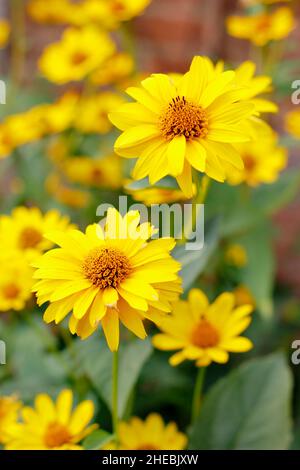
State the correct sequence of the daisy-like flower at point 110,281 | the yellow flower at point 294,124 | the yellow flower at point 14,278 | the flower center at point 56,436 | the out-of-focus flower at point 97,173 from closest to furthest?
the daisy-like flower at point 110,281 < the flower center at point 56,436 < the yellow flower at point 14,278 < the yellow flower at point 294,124 < the out-of-focus flower at point 97,173

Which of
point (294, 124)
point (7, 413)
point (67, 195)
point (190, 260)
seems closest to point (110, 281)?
point (190, 260)

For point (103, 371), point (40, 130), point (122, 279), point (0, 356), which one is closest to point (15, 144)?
point (40, 130)

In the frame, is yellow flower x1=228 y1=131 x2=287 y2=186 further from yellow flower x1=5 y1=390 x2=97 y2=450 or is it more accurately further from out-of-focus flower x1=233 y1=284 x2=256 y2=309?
yellow flower x1=5 y1=390 x2=97 y2=450

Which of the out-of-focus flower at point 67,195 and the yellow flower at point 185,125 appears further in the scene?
the out-of-focus flower at point 67,195

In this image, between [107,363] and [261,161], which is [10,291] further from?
[261,161]

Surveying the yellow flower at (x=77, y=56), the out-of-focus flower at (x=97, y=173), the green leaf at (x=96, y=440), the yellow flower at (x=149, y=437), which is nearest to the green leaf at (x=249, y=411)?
the yellow flower at (x=149, y=437)

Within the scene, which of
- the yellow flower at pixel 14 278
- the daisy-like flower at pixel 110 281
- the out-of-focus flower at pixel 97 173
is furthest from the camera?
the out-of-focus flower at pixel 97 173

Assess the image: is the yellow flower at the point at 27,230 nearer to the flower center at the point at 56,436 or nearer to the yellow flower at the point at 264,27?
the flower center at the point at 56,436

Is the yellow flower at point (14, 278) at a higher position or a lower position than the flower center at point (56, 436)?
higher
